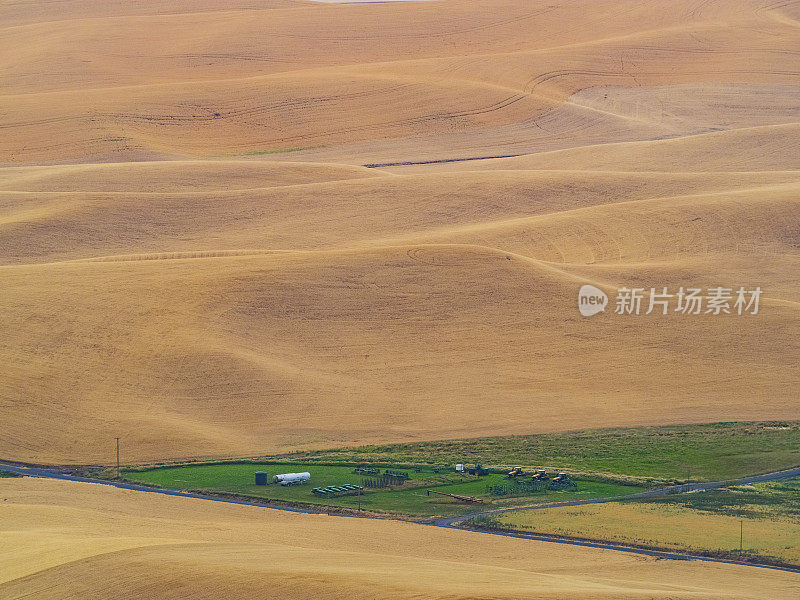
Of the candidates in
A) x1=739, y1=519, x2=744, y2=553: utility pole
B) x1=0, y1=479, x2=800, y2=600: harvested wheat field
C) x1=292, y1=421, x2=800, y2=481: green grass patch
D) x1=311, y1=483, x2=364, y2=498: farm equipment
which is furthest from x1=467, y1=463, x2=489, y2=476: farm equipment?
x1=739, y1=519, x2=744, y2=553: utility pole

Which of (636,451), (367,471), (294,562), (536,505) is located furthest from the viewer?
(636,451)

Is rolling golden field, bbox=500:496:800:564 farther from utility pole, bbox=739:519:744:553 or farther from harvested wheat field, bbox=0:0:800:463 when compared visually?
harvested wheat field, bbox=0:0:800:463

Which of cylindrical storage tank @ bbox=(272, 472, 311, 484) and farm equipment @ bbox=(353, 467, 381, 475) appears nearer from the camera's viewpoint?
cylindrical storage tank @ bbox=(272, 472, 311, 484)

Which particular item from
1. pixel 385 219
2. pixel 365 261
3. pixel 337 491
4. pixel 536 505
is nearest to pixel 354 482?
pixel 337 491

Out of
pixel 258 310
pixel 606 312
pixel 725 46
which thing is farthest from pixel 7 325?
pixel 725 46

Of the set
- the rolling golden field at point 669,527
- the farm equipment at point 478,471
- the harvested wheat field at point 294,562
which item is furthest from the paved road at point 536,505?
the farm equipment at point 478,471

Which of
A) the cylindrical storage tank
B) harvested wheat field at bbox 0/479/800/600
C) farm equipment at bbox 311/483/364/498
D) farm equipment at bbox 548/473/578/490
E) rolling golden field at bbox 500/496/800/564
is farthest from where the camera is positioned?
the cylindrical storage tank

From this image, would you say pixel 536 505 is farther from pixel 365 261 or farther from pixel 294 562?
pixel 365 261
